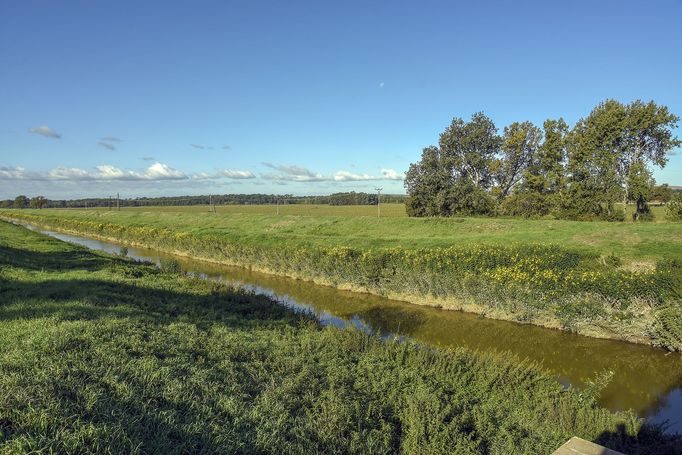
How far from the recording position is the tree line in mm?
34094

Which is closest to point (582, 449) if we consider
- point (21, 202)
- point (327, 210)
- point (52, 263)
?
point (52, 263)

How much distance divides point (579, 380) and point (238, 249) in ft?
68.1

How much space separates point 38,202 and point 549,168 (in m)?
177

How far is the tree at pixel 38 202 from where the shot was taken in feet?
501

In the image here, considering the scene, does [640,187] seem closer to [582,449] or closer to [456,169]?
[456,169]

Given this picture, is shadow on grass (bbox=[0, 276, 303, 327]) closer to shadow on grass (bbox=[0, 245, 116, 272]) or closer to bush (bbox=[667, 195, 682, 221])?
shadow on grass (bbox=[0, 245, 116, 272])

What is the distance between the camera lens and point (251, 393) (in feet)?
19.0

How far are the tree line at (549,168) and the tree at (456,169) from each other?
109 millimetres

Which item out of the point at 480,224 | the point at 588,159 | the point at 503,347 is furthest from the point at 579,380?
the point at 588,159

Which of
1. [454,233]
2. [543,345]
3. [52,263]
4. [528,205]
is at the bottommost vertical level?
[543,345]

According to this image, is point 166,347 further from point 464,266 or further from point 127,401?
point 464,266

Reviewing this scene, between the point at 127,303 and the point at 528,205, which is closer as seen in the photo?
the point at 127,303

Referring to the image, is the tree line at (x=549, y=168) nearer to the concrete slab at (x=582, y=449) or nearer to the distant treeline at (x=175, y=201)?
the concrete slab at (x=582, y=449)

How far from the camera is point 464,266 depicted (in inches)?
605
